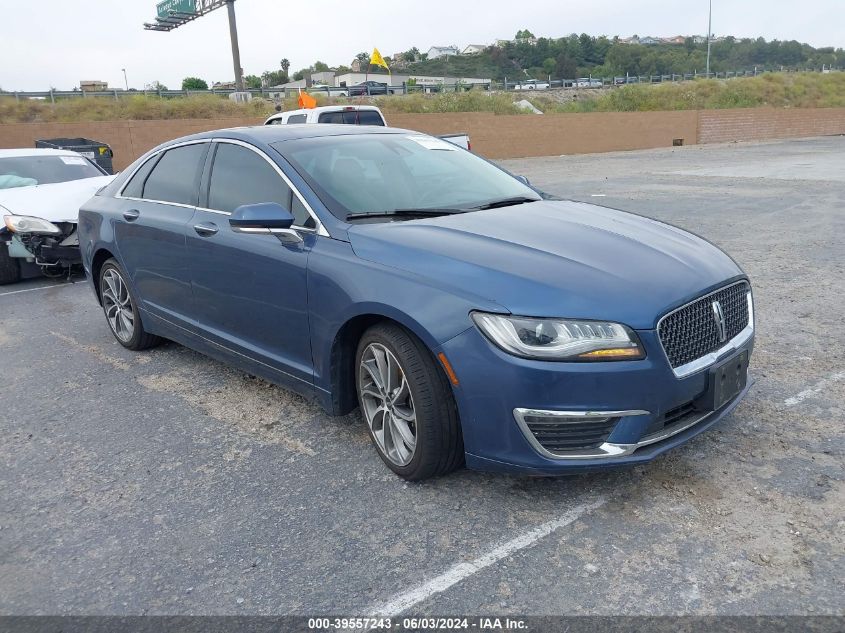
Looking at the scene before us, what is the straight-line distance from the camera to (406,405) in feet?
10.9

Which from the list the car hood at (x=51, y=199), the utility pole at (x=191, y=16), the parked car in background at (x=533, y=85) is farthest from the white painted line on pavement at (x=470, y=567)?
the parked car in background at (x=533, y=85)

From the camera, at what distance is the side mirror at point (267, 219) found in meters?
3.61

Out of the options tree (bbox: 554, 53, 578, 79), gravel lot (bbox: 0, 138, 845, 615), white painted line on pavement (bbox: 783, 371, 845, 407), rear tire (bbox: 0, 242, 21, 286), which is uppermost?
tree (bbox: 554, 53, 578, 79)

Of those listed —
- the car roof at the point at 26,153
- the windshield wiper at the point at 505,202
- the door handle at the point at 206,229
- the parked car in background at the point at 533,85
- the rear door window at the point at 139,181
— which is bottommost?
the door handle at the point at 206,229

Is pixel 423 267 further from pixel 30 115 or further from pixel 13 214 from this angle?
pixel 30 115

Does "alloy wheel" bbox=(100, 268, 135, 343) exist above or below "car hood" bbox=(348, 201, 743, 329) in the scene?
below

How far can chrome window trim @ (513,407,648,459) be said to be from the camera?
2.84 m

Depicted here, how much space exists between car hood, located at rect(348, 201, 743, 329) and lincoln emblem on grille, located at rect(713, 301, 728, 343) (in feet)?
0.31

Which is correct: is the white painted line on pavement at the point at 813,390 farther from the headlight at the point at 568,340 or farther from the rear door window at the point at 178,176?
the rear door window at the point at 178,176

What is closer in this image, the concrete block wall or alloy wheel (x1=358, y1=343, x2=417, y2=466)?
alloy wheel (x1=358, y1=343, x2=417, y2=466)

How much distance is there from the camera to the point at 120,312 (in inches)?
223

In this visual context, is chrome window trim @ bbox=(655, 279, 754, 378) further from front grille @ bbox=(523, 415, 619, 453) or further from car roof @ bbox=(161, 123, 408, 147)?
car roof @ bbox=(161, 123, 408, 147)

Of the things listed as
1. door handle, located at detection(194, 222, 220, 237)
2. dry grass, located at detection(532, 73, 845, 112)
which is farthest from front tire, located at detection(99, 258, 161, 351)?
dry grass, located at detection(532, 73, 845, 112)

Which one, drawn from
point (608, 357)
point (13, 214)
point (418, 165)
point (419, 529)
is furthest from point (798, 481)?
point (13, 214)
